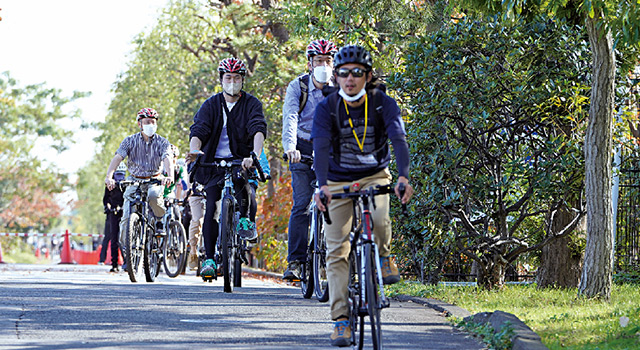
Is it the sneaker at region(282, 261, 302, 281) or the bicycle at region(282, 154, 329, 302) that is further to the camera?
the sneaker at region(282, 261, 302, 281)

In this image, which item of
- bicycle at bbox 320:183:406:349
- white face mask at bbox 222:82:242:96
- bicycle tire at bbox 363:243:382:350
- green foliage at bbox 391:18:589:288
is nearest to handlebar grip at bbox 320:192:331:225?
bicycle at bbox 320:183:406:349

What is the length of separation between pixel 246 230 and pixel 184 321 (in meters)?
2.79

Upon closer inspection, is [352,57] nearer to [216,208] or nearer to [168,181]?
[216,208]

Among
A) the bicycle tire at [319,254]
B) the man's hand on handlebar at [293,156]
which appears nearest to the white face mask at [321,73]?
the man's hand on handlebar at [293,156]

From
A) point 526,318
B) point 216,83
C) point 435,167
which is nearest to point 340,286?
point 526,318

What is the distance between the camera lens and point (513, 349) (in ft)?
21.9

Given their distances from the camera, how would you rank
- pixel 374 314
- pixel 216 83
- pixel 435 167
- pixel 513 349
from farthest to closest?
pixel 216 83 < pixel 435 167 < pixel 513 349 < pixel 374 314

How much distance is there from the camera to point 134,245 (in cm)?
1306

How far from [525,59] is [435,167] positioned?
1.42 m

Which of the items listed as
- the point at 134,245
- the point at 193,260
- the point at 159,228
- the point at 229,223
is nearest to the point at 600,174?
the point at 229,223

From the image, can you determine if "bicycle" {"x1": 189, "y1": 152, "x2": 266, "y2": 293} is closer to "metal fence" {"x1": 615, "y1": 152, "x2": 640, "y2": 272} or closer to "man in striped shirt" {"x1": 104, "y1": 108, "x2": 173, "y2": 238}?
"man in striped shirt" {"x1": 104, "y1": 108, "x2": 173, "y2": 238}

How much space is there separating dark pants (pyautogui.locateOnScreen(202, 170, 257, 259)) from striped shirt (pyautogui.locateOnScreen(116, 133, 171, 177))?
232 cm

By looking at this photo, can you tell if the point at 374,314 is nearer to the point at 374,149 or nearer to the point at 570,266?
the point at 374,149

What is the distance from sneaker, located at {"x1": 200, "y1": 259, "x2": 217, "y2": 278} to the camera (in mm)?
10797
